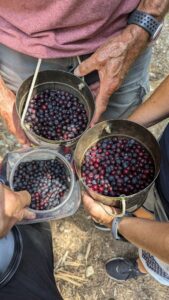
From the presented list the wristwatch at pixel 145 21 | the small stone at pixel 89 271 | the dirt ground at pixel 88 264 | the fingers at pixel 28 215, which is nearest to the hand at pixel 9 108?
the fingers at pixel 28 215

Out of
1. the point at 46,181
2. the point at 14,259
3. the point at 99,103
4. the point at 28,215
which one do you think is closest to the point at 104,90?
the point at 99,103

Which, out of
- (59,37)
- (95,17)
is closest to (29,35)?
(59,37)

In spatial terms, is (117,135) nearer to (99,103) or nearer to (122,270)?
(99,103)

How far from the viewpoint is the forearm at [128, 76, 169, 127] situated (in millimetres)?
1551

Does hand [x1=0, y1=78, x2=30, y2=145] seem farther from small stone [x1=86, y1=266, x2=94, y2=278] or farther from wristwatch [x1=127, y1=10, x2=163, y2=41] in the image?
small stone [x1=86, y1=266, x2=94, y2=278]

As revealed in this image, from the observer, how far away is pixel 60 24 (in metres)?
1.43

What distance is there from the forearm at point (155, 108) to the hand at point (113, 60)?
0.47ft

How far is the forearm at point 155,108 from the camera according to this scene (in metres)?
1.55

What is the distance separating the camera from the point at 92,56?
1.55 m

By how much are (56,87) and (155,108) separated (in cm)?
43

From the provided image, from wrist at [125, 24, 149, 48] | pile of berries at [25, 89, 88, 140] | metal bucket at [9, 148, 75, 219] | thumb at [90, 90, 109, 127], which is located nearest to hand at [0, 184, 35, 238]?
metal bucket at [9, 148, 75, 219]

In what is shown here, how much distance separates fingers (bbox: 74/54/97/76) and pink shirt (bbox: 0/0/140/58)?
4 cm

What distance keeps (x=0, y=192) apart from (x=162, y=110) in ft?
2.35

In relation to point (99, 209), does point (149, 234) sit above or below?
above
